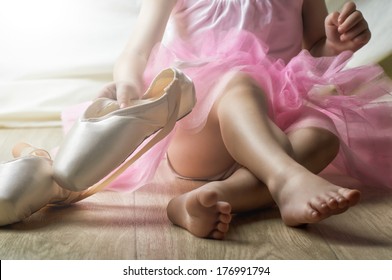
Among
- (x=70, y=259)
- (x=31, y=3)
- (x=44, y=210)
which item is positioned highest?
(x=70, y=259)

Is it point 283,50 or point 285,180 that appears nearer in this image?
point 285,180

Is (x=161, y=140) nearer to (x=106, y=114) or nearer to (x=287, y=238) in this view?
(x=106, y=114)

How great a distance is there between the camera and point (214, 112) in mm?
1282

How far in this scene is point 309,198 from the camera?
104cm

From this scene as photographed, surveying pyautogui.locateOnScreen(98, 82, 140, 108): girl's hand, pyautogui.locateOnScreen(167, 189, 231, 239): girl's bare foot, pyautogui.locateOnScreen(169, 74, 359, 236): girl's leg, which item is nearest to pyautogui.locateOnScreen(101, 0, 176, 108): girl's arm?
pyautogui.locateOnScreen(98, 82, 140, 108): girl's hand

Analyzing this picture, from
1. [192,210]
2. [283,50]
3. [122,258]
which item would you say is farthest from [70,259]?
[283,50]

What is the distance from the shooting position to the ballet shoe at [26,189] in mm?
1112

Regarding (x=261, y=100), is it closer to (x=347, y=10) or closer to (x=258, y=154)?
(x=258, y=154)

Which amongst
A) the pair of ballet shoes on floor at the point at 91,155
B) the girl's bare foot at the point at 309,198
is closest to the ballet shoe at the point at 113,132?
the pair of ballet shoes on floor at the point at 91,155

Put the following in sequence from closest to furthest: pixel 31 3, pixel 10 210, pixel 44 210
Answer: pixel 10 210 → pixel 44 210 → pixel 31 3

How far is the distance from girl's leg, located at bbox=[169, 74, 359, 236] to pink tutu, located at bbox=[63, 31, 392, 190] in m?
0.04

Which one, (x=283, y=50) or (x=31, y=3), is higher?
(x=283, y=50)

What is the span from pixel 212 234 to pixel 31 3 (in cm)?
120

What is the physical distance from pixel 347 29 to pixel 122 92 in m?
0.41
